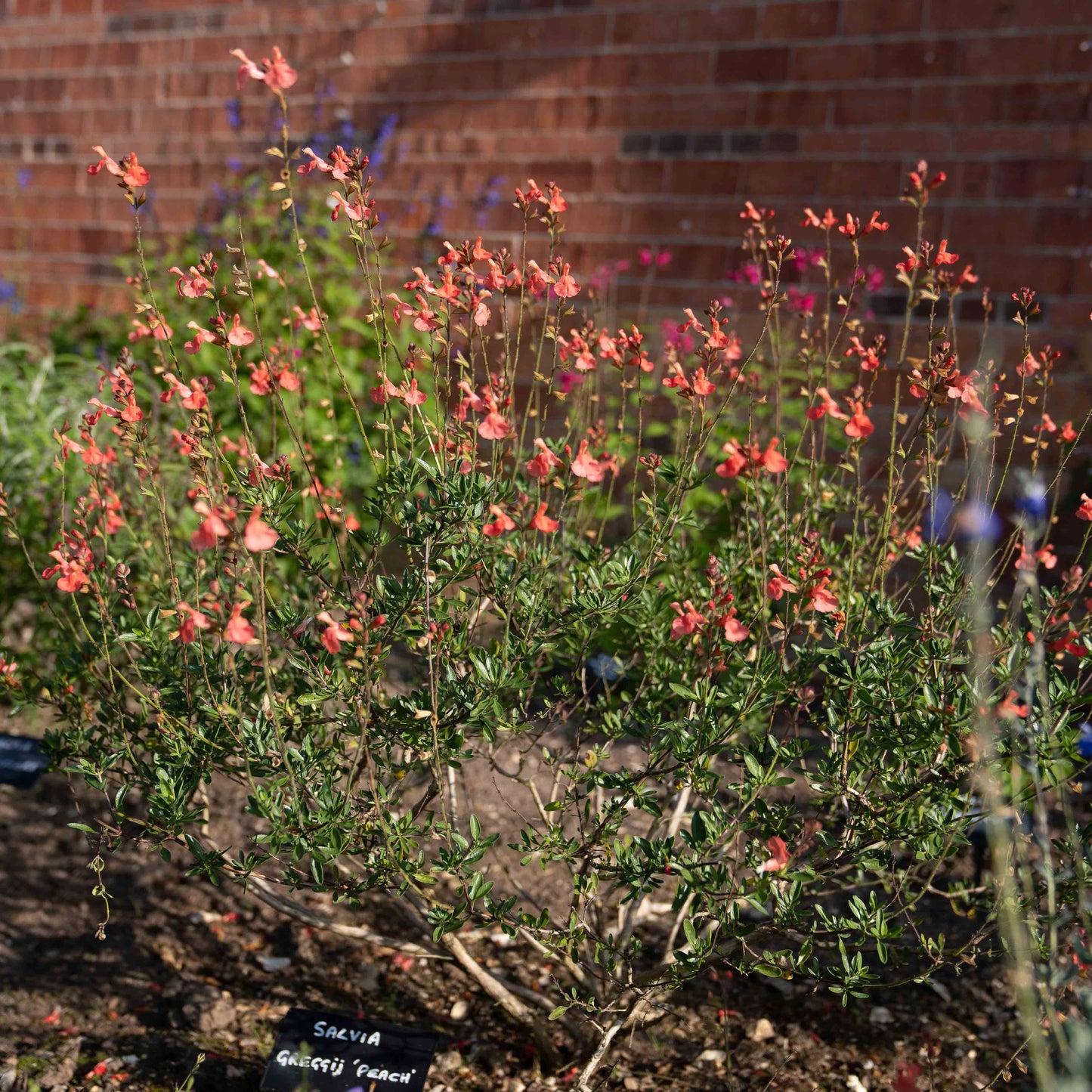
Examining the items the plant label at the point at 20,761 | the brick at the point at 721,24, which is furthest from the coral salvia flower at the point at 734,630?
the brick at the point at 721,24

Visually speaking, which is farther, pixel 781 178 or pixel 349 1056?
pixel 781 178

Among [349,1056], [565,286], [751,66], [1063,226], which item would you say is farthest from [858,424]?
[751,66]

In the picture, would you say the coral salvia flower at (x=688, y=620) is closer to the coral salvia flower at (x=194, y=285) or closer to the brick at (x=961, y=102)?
the coral salvia flower at (x=194, y=285)

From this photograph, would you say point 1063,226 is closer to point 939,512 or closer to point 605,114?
point 605,114

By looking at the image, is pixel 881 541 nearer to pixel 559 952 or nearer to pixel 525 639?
pixel 525 639

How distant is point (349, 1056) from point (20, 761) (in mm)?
1298

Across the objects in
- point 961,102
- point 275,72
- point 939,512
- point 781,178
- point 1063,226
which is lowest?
point 939,512

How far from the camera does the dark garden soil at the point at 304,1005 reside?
2047 mm

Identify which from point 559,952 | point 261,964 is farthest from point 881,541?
point 261,964

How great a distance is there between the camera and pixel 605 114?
4.04m

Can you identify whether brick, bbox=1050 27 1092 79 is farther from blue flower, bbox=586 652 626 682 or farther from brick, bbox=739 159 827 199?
blue flower, bbox=586 652 626 682

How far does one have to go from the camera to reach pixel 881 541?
2.03 metres

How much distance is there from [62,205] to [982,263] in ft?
13.6

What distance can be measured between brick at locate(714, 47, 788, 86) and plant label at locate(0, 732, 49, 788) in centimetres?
302
